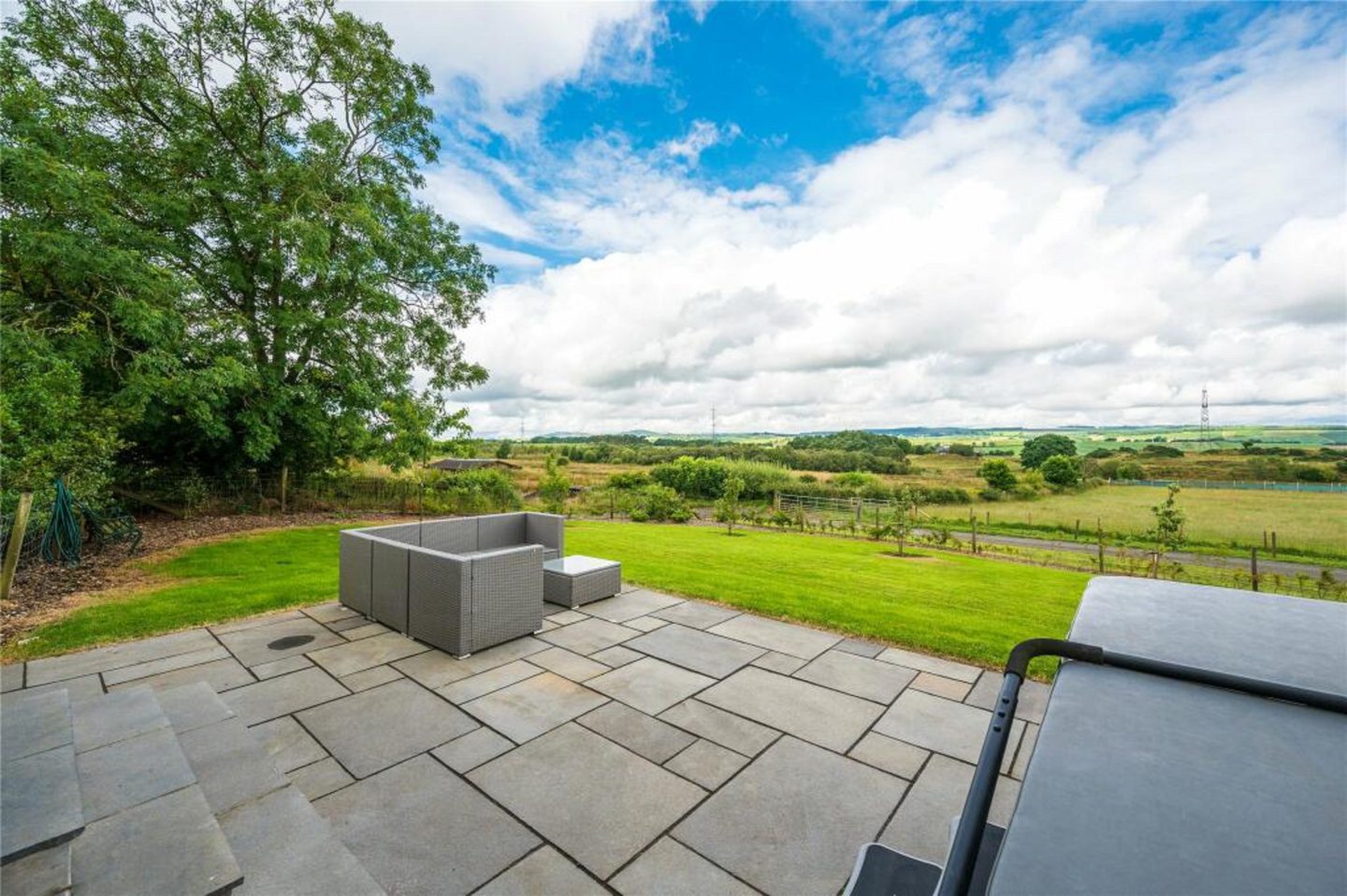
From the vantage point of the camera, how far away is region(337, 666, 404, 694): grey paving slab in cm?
347

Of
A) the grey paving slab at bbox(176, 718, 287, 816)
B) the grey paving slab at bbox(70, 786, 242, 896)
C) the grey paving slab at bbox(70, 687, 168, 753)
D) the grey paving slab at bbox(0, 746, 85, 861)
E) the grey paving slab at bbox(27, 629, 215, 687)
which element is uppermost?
the grey paving slab at bbox(0, 746, 85, 861)

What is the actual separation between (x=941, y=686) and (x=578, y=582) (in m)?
3.27

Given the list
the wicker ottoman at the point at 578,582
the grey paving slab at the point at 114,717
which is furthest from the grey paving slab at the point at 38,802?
the wicker ottoman at the point at 578,582

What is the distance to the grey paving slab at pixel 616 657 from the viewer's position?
3.96 m

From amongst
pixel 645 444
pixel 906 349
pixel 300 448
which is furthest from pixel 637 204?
pixel 645 444

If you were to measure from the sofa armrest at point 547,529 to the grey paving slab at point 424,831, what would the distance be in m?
3.54

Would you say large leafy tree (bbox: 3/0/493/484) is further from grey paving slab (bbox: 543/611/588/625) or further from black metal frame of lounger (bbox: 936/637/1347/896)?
black metal frame of lounger (bbox: 936/637/1347/896)

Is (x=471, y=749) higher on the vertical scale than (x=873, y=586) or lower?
higher

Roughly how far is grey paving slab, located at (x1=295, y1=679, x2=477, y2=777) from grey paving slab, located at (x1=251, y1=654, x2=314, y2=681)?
2.39ft

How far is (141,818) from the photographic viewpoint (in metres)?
2.05

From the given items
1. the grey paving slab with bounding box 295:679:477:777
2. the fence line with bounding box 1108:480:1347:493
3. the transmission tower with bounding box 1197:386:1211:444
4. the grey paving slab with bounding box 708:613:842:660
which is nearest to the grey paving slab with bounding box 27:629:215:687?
the grey paving slab with bounding box 295:679:477:777

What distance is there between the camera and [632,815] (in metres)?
2.34

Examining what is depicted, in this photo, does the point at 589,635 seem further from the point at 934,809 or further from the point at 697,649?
the point at 934,809

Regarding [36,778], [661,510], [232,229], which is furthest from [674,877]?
[232,229]
